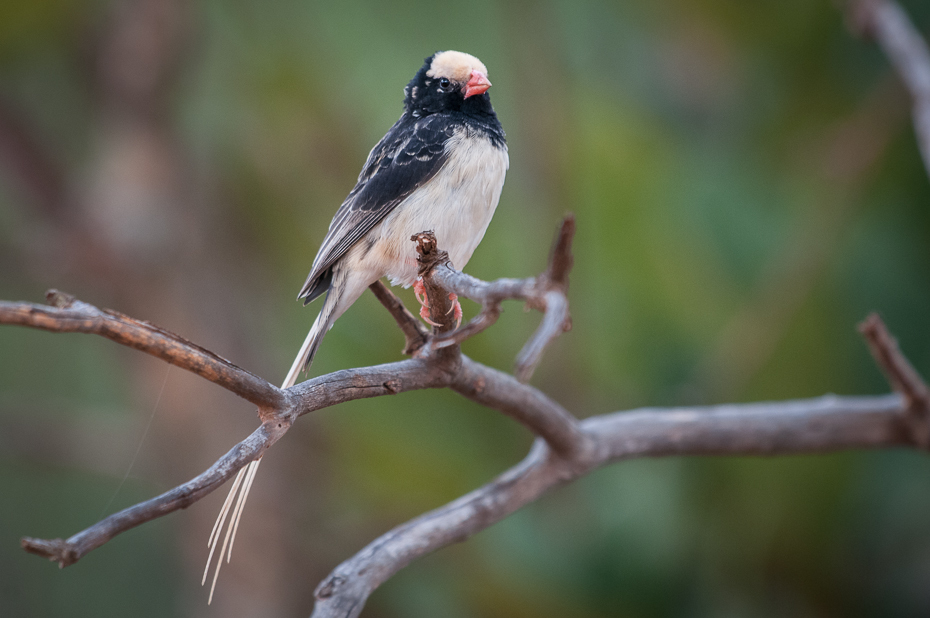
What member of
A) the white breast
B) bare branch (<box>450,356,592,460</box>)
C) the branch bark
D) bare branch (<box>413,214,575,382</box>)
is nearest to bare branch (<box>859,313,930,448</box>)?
the branch bark

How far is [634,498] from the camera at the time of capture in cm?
389

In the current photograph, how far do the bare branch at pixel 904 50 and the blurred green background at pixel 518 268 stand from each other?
0.75 m

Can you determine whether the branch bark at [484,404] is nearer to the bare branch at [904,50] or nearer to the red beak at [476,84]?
the red beak at [476,84]

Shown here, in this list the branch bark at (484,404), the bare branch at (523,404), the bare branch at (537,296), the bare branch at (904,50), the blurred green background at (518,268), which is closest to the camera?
the bare branch at (537,296)

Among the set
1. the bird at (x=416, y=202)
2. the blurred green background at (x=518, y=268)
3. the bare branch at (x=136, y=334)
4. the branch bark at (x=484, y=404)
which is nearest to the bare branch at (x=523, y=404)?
the branch bark at (x=484, y=404)

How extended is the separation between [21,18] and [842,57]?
3.97m

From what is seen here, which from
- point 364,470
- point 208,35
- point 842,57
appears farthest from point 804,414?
point 208,35

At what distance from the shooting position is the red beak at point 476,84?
187 cm

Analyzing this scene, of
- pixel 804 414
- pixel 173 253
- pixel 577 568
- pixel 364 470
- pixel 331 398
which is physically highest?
pixel 173 253

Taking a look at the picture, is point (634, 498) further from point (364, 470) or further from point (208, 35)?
point (208, 35)

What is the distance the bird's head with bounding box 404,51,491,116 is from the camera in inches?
75.4

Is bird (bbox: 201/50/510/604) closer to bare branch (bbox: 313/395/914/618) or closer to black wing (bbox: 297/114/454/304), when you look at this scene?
black wing (bbox: 297/114/454/304)

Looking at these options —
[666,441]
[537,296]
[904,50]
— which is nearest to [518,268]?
[666,441]

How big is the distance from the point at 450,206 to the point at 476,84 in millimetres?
276
